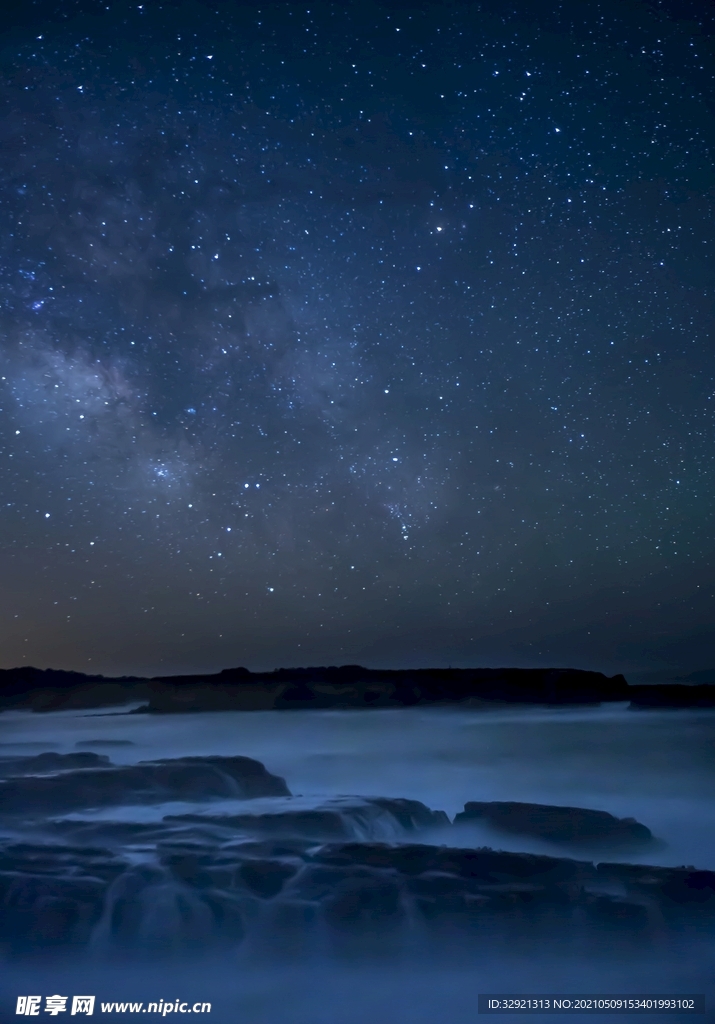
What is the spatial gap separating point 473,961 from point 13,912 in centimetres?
279

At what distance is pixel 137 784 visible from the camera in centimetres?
527

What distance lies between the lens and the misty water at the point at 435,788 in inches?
129

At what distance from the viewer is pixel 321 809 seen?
191 inches

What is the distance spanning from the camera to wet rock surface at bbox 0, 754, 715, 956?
3.59 meters

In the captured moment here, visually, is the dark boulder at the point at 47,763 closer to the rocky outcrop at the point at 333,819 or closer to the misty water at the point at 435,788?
the misty water at the point at 435,788

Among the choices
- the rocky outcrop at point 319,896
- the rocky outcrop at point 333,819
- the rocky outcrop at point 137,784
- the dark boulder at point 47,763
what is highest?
Result: the dark boulder at point 47,763

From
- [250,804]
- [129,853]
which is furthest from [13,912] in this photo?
[250,804]

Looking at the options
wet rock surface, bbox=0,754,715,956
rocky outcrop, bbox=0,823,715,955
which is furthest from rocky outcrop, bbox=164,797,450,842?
rocky outcrop, bbox=0,823,715,955

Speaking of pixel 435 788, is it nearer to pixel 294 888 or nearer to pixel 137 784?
pixel 294 888

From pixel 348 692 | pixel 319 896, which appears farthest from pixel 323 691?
pixel 319 896

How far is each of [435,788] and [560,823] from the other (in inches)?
43.1

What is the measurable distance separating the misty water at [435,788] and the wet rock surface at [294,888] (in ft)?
0.53

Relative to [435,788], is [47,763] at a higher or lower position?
higher

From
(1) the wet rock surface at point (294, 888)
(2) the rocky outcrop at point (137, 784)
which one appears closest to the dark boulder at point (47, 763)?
(2) the rocky outcrop at point (137, 784)
